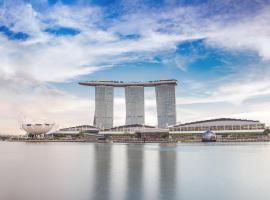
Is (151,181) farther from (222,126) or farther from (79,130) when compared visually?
(79,130)

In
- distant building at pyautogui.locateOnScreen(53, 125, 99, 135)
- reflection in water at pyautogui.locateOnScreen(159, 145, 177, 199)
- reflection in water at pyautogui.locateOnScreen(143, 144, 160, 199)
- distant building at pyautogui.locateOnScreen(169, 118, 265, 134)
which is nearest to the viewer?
reflection in water at pyautogui.locateOnScreen(143, 144, 160, 199)

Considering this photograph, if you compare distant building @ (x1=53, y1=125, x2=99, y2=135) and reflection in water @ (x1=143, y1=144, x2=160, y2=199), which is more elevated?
distant building @ (x1=53, y1=125, x2=99, y2=135)

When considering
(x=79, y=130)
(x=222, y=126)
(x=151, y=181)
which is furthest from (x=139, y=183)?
(x=79, y=130)

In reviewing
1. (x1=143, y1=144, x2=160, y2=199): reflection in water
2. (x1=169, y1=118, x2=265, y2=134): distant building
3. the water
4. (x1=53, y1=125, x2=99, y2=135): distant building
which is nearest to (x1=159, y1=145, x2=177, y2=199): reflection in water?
the water

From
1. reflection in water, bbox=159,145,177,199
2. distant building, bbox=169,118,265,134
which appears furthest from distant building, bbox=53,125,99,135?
reflection in water, bbox=159,145,177,199

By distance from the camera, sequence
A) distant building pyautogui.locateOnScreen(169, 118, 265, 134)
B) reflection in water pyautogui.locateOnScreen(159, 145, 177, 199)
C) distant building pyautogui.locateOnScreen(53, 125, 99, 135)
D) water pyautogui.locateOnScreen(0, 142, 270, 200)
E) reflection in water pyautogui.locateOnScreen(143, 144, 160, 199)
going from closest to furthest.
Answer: water pyautogui.locateOnScreen(0, 142, 270, 200) < reflection in water pyautogui.locateOnScreen(143, 144, 160, 199) < reflection in water pyautogui.locateOnScreen(159, 145, 177, 199) < distant building pyautogui.locateOnScreen(169, 118, 265, 134) < distant building pyautogui.locateOnScreen(53, 125, 99, 135)

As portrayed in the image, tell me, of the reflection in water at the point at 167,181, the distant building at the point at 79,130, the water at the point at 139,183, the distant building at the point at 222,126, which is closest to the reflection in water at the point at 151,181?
the water at the point at 139,183

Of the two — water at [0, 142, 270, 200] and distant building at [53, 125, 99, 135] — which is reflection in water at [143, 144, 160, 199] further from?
distant building at [53, 125, 99, 135]

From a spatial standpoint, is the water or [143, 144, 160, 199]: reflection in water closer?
the water

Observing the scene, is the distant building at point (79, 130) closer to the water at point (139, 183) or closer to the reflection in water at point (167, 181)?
the reflection in water at point (167, 181)
